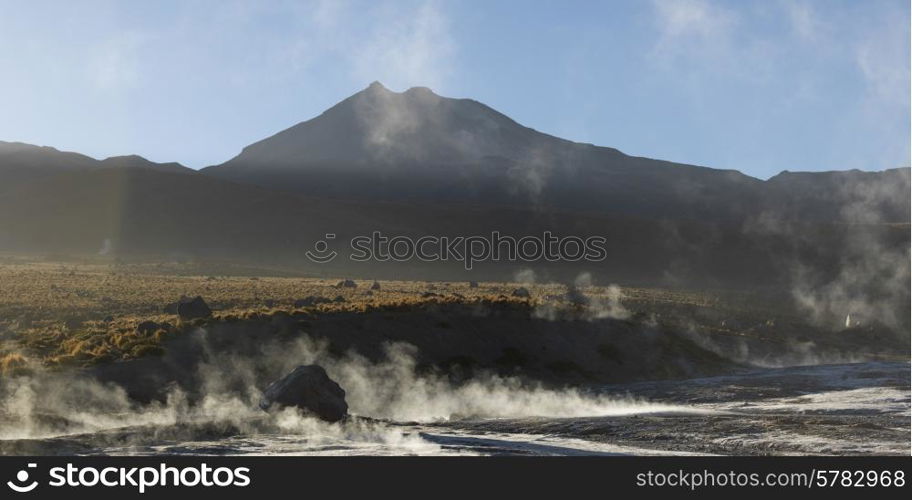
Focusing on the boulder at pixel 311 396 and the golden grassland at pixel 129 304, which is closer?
the boulder at pixel 311 396

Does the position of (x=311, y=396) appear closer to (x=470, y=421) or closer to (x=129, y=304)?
(x=470, y=421)

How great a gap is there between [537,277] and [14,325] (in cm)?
9680

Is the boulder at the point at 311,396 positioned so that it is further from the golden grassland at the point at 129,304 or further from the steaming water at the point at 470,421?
the golden grassland at the point at 129,304

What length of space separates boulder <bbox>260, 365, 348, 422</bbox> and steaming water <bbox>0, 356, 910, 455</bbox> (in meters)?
0.50

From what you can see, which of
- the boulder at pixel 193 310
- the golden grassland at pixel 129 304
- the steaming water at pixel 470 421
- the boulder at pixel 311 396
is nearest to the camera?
the steaming water at pixel 470 421

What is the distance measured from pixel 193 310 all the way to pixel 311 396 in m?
20.4

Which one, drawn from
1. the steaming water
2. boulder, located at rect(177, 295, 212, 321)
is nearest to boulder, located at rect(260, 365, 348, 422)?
the steaming water

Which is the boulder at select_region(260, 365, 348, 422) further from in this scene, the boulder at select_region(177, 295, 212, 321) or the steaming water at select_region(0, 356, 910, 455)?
the boulder at select_region(177, 295, 212, 321)

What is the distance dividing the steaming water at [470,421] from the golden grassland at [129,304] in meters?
5.21

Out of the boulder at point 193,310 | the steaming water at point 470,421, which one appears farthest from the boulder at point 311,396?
the boulder at point 193,310

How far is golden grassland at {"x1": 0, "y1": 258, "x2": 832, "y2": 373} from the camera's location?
43.4 metres

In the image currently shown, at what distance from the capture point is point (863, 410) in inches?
1625

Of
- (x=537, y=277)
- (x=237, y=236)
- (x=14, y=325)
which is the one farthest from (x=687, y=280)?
(x=14, y=325)

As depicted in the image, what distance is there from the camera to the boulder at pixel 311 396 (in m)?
35.3
